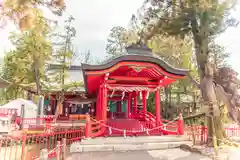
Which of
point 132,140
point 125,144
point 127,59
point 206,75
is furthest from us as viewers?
point 206,75

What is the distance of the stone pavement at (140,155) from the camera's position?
23.3 ft

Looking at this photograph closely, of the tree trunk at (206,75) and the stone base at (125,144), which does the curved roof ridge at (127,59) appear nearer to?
the tree trunk at (206,75)

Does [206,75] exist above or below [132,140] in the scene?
above

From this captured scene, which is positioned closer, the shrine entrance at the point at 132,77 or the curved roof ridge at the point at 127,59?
the curved roof ridge at the point at 127,59

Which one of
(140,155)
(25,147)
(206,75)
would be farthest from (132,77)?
(25,147)

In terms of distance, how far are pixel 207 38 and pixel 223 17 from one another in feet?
4.59

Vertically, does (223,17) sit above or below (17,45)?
below

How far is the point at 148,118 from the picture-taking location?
38.6ft

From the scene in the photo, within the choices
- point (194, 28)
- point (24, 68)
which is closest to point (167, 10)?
point (194, 28)

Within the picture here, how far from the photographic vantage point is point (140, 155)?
7531 millimetres

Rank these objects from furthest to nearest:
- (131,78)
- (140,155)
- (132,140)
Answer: (131,78) → (132,140) → (140,155)

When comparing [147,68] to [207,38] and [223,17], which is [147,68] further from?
[223,17]

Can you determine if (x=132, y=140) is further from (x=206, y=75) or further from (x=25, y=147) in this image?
(x=206, y=75)

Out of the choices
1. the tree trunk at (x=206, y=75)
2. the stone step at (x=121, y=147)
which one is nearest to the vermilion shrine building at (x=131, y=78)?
the stone step at (x=121, y=147)
